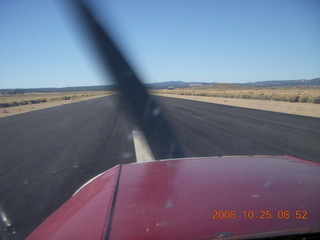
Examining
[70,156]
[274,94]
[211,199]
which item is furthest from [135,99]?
[211,199]

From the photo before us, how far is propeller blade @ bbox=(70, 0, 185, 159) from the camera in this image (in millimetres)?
8809

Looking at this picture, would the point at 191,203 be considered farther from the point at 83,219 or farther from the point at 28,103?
the point at 28,103

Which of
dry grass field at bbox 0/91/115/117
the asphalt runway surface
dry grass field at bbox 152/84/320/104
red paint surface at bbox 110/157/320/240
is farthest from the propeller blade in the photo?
dry grass field at bbox 152/84/320/104

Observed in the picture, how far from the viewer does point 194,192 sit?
2162 mm

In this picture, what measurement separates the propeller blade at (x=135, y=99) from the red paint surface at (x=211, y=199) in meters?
4.44

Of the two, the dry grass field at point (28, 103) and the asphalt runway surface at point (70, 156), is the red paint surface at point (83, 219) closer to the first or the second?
the asphalt runway surface at point (70, 156)

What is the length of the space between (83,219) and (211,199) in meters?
0.90

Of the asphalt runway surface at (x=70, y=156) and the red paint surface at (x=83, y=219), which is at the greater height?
the red paint surface at (x=83, y=219)

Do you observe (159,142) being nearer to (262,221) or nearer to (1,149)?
(1,149)
